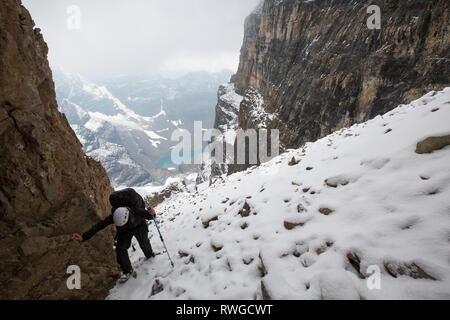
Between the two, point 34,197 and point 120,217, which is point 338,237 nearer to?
point 120,217

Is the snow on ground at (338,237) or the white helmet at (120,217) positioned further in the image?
the white helmet at (120,217)

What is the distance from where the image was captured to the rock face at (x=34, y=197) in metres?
4.04

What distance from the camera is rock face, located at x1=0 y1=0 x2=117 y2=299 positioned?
4.04m

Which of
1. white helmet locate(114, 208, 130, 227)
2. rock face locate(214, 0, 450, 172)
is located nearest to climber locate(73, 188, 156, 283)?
white helmet locate(114, 208, 130, 227)

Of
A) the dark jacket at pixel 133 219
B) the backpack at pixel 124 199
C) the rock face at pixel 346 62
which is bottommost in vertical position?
the dark jacket at pixel 133 219

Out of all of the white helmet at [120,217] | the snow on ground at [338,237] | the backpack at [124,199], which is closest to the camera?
the snow on ground at [338,237]

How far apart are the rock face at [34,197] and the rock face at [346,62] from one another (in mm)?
24644

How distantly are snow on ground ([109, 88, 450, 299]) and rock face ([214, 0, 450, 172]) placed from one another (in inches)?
719

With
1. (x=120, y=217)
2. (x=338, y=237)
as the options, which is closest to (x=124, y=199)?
(x=120, y=217)

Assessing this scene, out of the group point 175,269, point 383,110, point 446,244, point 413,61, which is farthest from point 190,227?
point 413,61

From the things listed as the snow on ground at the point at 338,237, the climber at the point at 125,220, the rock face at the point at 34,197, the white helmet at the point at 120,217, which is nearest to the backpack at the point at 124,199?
the climber at the point at 125,220

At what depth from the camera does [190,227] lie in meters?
6.59

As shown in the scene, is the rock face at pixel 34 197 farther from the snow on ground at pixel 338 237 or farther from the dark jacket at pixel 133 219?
the snow on ground at pixel 338 237

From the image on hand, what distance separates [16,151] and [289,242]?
20.5 feet
